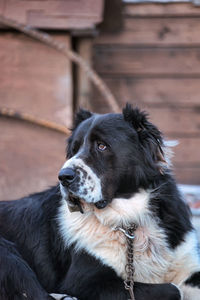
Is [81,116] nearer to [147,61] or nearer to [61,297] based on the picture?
[61,297]

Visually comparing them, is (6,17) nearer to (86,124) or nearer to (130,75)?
(130,75)

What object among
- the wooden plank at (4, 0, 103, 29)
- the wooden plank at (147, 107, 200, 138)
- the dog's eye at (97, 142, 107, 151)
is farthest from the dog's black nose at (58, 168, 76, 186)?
the wooden plank at (147, 107, 200, 138)

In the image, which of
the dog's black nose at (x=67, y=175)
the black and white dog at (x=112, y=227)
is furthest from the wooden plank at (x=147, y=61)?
the dog's black nose at (x=67, y=175)

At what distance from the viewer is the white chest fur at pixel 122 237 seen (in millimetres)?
3375

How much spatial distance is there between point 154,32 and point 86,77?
1500 mm

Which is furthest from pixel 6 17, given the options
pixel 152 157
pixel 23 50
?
pixel 152 157

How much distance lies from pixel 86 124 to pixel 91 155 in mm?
294

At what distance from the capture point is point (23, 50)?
20.8 feet

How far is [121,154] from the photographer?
11.4ft

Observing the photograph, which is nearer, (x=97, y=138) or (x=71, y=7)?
(x=97, y=138)

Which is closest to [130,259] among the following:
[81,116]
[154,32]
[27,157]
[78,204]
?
[78,204]

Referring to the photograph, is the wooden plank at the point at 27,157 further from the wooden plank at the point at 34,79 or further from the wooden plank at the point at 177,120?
the wooden plank at the point at 177,120

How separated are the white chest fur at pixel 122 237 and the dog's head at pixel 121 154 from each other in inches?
4.1

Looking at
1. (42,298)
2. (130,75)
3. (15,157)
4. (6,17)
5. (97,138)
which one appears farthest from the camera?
(130,75)
